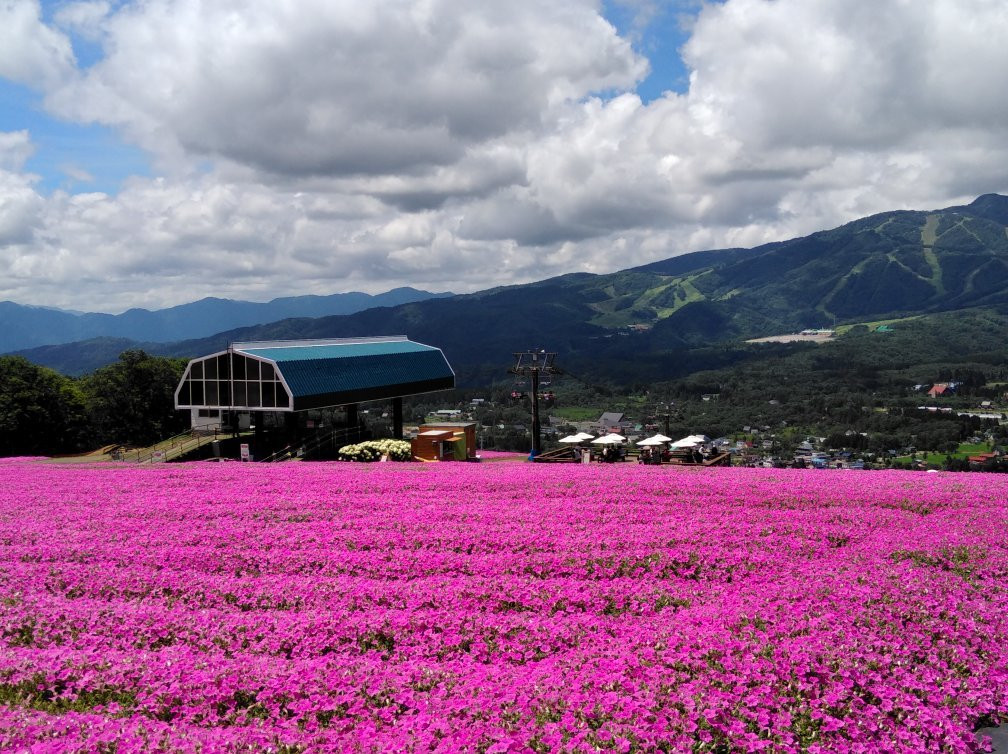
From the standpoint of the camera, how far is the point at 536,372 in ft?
171

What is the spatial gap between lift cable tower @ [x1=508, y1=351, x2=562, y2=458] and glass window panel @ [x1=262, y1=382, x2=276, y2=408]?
55.6 ft

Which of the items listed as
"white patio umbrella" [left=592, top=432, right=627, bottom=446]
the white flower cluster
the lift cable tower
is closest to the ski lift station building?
the white flower cluster

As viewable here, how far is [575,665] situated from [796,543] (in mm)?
7285

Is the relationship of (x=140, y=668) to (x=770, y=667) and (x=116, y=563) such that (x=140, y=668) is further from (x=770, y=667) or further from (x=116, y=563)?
(x=770, y=667)

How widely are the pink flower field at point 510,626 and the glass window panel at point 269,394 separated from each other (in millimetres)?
29612

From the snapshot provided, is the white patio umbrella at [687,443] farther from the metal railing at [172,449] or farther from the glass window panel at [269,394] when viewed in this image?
the metal railing at [172,449]

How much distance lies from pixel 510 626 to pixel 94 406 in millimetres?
78170

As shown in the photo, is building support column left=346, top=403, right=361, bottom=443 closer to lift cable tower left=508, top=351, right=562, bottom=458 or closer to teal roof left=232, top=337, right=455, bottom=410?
teal roof left=232, top=337, right=455, bottom=410

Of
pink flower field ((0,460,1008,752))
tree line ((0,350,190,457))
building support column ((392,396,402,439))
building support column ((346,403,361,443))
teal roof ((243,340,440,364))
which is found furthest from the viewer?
tree line ((0,350,190,457))

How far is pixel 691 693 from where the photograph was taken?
759 cm

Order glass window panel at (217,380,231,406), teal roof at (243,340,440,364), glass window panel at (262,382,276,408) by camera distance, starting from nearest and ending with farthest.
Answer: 1. glass window panel at (262,382,276,408)
2. glass window panel at (217,380,231,406)
3. teal roof at (243,340,440,364)

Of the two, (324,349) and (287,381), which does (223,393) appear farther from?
(324,349)

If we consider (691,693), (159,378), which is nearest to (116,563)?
(691,693)

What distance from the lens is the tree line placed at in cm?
6931
